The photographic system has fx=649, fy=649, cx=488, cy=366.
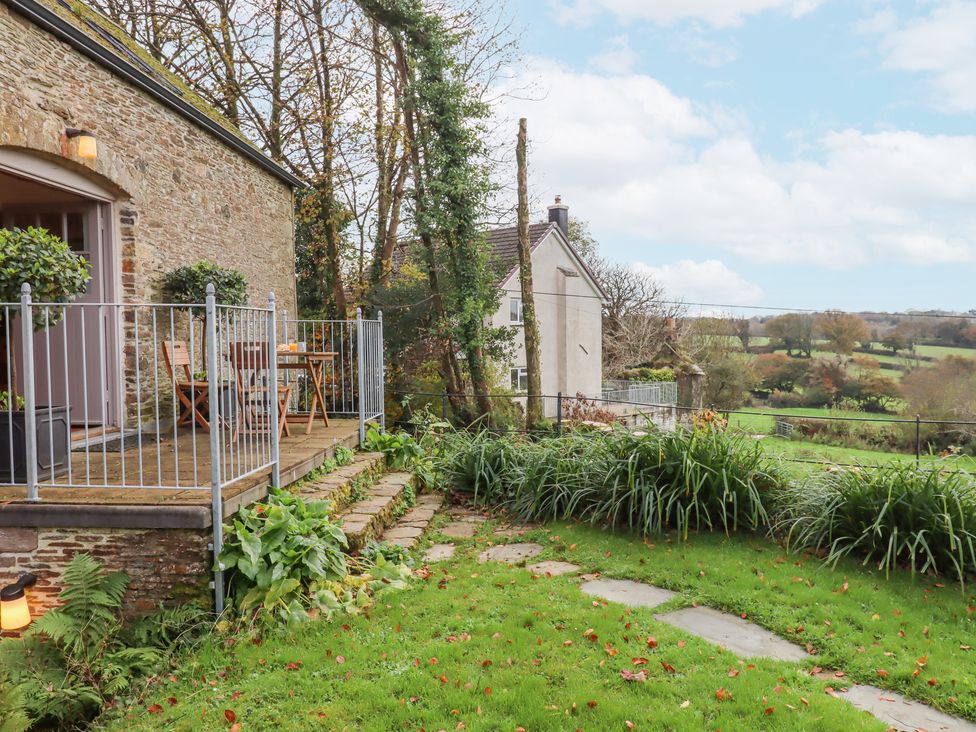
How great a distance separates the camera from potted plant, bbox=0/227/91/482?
13.5 ft

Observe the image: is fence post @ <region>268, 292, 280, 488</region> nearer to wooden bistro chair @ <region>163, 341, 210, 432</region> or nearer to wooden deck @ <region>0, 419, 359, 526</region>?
wooden deck @ <region>0, 419, 359, 526</region>

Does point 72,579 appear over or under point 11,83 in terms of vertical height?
under

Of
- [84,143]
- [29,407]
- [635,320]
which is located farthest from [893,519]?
[635,320]

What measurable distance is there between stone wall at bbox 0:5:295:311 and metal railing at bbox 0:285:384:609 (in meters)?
0.74

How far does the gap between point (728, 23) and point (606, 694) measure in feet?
31.8

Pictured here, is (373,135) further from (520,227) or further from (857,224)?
(857,224)

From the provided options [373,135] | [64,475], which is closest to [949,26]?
[373,135]

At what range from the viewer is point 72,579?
3598 millimetres

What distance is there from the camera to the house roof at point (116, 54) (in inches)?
212

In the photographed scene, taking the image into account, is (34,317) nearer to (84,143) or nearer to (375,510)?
(84,143)

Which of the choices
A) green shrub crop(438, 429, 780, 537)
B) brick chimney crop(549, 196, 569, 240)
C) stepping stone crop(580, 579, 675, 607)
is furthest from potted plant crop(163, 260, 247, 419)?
brick chimney crop(549, 196, 569, 240)

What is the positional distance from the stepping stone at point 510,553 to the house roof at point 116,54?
18.6 feet

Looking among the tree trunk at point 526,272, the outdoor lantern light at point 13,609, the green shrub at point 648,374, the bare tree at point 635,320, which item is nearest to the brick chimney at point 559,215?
the bare tree at point 635,320

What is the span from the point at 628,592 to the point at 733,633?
767 mm
